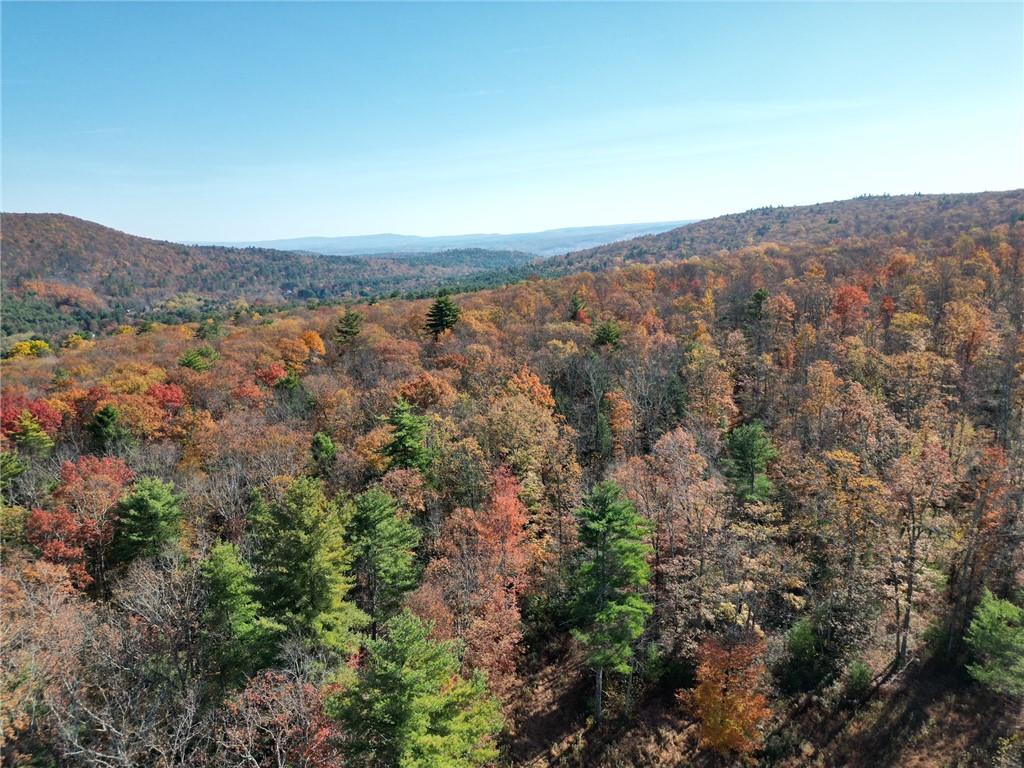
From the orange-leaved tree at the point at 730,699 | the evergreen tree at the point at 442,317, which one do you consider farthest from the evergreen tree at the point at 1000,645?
the evergreen tree at the point at 442,317

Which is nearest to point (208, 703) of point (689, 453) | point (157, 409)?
point (689, 453)

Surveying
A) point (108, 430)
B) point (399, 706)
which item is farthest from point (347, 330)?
point (399, 706)

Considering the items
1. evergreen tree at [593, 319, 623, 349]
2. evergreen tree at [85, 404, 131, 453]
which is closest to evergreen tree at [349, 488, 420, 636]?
evergreen tree at [85, 404, 131, 453]

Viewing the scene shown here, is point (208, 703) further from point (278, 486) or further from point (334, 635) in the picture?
point (278, 486)

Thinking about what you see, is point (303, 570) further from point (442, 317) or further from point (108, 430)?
point (442, 317)

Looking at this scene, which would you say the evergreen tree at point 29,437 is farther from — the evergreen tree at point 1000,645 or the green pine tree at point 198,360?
the evergreen tree at point 1000,645
